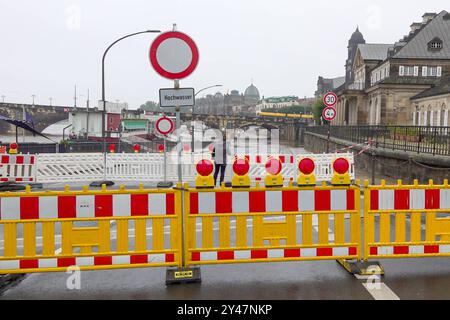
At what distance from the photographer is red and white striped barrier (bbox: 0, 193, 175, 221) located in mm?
4730

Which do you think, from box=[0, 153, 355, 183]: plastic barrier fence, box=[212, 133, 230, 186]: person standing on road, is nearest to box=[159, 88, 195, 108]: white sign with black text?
box=[212, 133, 230, 186]: person standing on road

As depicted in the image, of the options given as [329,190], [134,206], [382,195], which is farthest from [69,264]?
[382,195]

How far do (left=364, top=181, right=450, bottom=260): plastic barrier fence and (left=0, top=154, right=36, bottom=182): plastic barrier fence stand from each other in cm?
1268

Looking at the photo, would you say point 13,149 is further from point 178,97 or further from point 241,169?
point 241,169

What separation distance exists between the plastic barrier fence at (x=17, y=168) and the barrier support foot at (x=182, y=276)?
11442 mm

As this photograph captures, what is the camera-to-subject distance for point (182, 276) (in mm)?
4953

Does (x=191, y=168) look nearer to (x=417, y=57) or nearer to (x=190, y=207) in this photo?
(x=190, y=207)

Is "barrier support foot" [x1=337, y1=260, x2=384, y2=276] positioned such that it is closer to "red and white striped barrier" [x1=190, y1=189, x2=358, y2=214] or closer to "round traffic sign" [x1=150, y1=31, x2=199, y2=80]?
"red and white striped barrier" [x1=190, y1=189, x2=358, y2=214]

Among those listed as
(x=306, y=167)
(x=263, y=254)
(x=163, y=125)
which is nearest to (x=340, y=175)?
(x=306, y=167)

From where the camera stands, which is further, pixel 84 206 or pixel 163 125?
pixel 163 125

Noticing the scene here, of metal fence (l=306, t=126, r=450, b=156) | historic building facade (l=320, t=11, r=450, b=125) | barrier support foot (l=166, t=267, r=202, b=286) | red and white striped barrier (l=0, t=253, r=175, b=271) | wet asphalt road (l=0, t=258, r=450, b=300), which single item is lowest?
wet asphalt road (l=0, t=258, r=450, b=300)

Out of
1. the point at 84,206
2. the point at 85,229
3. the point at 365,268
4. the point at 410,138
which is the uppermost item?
the point at 410,138

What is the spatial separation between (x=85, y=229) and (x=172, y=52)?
2.25 meters
